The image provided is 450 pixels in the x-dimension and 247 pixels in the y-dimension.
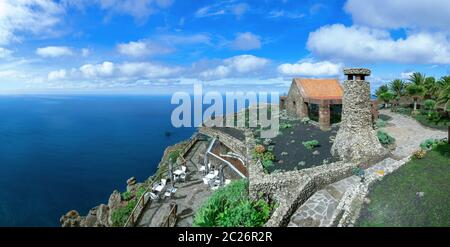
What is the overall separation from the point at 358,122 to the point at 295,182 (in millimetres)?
5707

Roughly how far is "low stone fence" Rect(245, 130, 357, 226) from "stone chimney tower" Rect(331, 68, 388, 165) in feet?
3.90

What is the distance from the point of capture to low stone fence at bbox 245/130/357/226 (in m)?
13.0

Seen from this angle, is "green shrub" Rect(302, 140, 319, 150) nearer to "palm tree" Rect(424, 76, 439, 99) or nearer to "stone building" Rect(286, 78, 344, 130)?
"stone building" Rect(286, 78, 344, 130)

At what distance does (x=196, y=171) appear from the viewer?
22656mm

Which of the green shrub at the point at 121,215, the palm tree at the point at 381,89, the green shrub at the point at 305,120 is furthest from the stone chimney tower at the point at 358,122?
the palm tree at the point at 381,89

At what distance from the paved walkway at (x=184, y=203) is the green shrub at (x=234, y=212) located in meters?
2.60

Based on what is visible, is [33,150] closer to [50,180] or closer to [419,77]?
[50,180]

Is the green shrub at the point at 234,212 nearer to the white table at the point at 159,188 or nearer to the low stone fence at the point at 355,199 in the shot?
the low stone fence at the point at 355,199

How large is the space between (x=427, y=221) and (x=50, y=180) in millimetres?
57719

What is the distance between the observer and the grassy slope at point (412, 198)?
9.80m

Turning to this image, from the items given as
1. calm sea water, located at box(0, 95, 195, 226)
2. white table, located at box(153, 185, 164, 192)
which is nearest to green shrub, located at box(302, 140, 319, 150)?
white table, located at box(153, 185, 164, 192)

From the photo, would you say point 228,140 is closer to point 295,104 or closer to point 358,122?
point 295,104

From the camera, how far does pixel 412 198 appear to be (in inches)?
428

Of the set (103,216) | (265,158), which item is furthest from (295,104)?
(103,216)
